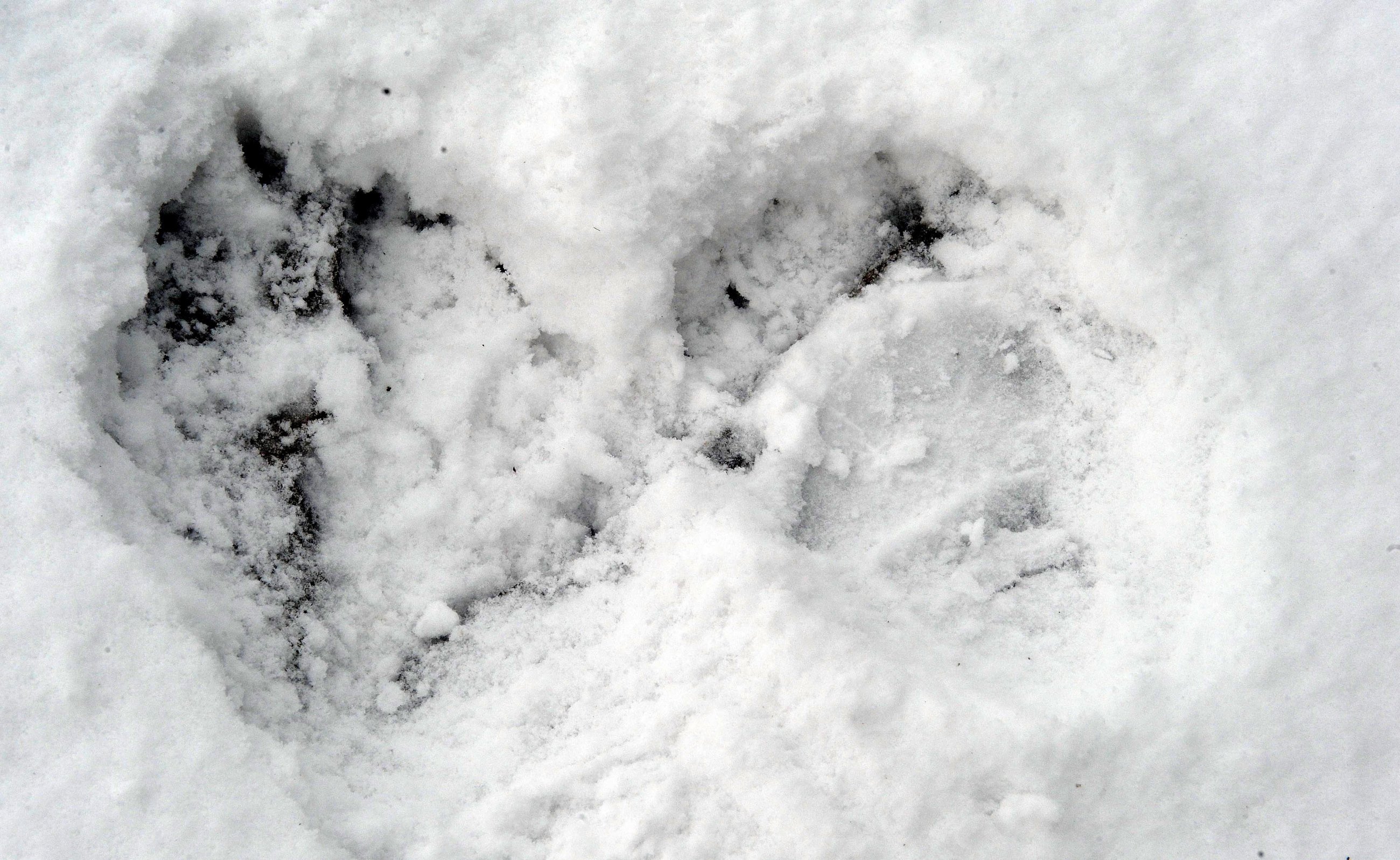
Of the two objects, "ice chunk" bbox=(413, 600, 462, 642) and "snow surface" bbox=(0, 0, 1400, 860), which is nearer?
"snow surface" bbox=(0, 0, 1400, 860)

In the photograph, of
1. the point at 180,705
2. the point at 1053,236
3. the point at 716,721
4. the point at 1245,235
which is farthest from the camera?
the point at 1053,236

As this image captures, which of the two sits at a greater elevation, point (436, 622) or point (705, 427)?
point (705, 427)

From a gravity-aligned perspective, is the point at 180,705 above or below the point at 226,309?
below

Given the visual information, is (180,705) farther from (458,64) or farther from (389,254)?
(458,64)

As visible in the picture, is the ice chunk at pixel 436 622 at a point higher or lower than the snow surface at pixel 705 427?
lower

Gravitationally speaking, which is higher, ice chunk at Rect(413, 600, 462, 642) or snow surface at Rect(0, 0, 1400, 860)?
snow surface at Rect(0, 0, 1400, 860)

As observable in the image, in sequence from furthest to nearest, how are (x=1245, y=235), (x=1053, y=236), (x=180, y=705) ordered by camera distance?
1. (x=1053, y=236)
2. (x=1245, y=235)
3. (x=180, y=705)

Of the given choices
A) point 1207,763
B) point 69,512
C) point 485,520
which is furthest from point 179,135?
point 1207,763

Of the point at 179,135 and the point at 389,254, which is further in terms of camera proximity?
the point at 389,254
